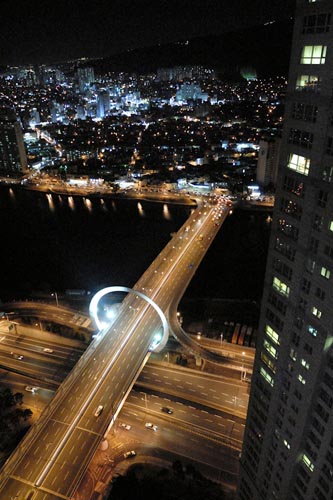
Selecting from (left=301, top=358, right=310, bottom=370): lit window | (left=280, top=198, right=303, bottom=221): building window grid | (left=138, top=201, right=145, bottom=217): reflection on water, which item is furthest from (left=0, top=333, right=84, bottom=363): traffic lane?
(left=138, top=201, right=145, bottom=217): reflection on water

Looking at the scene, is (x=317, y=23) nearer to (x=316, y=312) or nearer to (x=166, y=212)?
(x=316, y=312)

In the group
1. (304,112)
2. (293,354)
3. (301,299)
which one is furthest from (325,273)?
(304,112)

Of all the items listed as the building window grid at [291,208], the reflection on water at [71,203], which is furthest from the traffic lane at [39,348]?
the reflection on water at [71,203]

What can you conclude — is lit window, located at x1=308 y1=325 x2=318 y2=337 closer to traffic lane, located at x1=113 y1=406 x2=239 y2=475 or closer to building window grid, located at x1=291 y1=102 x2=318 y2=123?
building window grid, located at x1=291 y1=102 x2=318 y2=123

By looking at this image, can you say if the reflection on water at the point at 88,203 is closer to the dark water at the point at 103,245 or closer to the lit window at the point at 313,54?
the dark water at the point at 103,245

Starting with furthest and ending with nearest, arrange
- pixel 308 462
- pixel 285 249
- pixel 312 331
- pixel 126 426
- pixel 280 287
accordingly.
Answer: pixel 126 426, pixel 308 462, pixel 280 287, pixel 285 249, pixel 312 331
